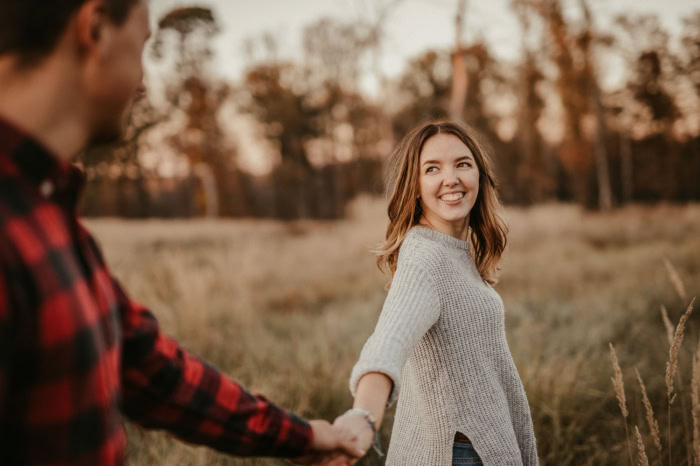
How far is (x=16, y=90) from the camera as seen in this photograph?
78 cm

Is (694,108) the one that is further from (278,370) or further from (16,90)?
(16,90)

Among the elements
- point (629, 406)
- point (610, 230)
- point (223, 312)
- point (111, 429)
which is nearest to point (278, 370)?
point (223, 312)

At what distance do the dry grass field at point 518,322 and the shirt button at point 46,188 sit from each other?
7.49 feet

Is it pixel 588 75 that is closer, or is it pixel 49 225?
pixel 49 225

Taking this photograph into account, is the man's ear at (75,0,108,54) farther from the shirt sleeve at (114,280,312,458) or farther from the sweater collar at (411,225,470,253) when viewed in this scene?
the sweater collar at (411,225,470,253)

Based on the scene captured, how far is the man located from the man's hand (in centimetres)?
57

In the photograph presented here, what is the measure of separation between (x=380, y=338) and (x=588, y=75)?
64.9 ft

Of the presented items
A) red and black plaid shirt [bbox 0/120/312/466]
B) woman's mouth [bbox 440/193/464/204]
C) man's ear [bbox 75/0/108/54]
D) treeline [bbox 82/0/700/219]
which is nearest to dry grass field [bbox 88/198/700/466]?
woman's mouth [bbox 440/193/464/204]

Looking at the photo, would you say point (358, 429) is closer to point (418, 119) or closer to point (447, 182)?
point (447, 182)

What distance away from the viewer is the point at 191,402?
3.99 feet

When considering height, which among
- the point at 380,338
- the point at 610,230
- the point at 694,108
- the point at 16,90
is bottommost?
the point at 610,230

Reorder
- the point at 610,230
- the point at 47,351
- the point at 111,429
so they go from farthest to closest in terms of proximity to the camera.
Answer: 1. the point at 610,230
2. the point at 111,429
3. the point at 47,351

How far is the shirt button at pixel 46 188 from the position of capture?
81 centimetres

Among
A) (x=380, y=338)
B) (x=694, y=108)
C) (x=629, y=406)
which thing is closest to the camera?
(x=380, y=338)
